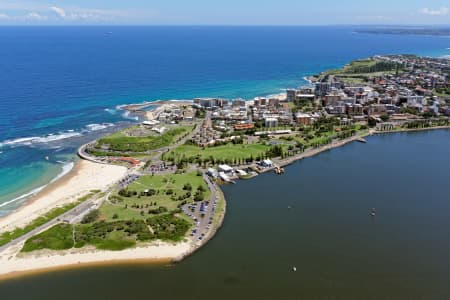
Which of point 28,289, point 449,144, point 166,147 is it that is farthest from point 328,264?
point 449,144

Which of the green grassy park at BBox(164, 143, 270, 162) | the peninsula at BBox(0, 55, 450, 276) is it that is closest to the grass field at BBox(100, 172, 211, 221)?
the peninsula at BBox(0, 55, 450, 276)

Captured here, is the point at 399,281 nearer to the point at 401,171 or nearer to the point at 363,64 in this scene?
the point at 401,171

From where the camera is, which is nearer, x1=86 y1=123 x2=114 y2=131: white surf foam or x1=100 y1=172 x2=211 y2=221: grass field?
x1=100 y1=172 x2=211 y2=221: grass field

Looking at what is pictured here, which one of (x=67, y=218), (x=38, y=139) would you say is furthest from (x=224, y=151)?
(x=38, y=139)

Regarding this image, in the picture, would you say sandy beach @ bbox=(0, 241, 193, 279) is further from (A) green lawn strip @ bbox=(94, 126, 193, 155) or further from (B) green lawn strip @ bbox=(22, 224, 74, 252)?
(A) green lawn strip @ bbox=(94, 126, 193, 155)

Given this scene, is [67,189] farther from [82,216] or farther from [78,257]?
[78,257]

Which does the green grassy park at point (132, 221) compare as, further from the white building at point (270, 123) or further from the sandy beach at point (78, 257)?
the white building at point (270, 123)
